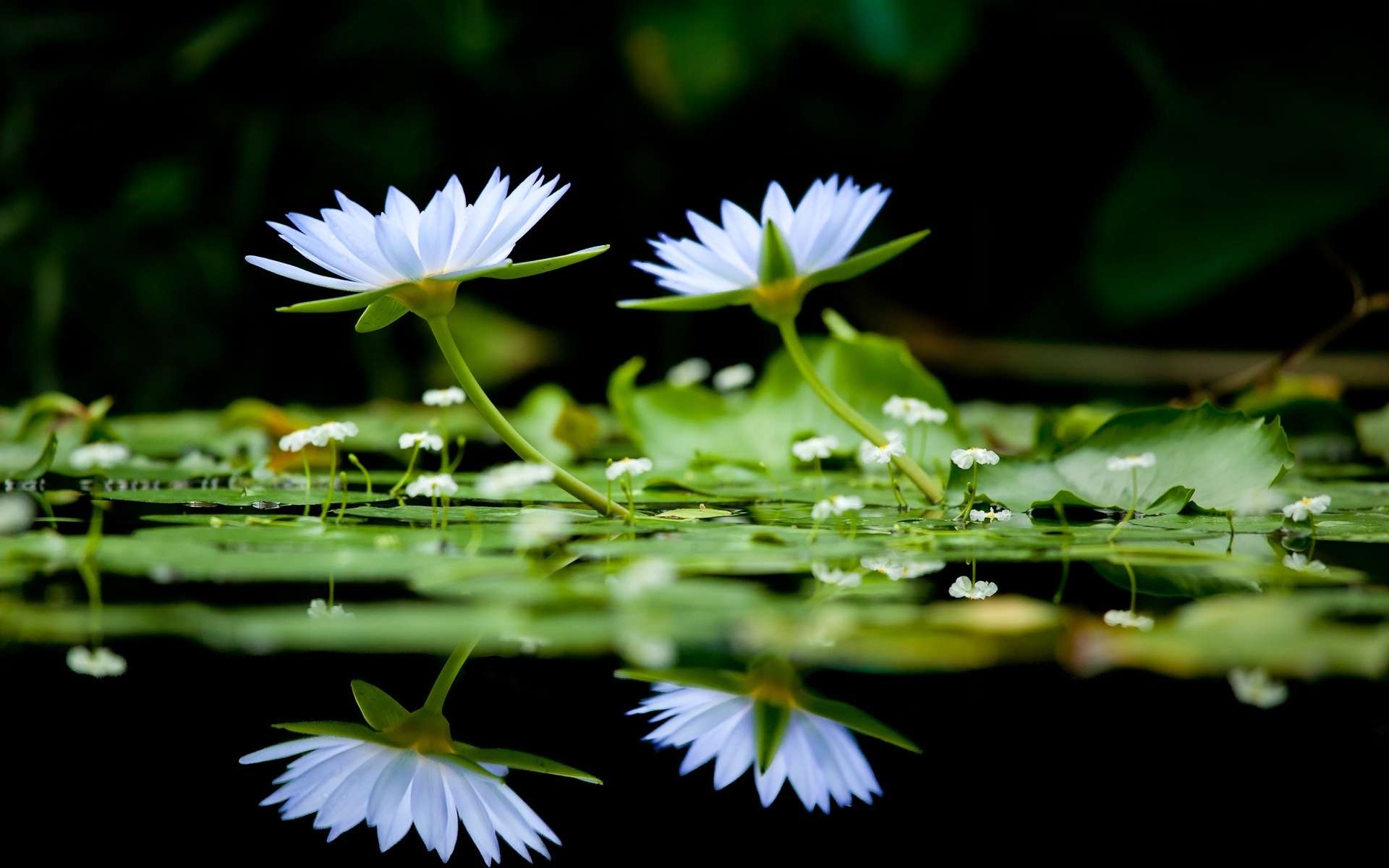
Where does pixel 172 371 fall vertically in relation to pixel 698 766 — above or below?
above

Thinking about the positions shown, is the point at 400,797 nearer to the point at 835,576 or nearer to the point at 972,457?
the point at 835,576

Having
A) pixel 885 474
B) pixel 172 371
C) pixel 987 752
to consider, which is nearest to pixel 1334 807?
pixel 987 752

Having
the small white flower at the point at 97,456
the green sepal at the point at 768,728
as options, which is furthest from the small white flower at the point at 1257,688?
the small white flower at the point at 97,456

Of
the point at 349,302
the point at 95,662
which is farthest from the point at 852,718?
the point at 349,302

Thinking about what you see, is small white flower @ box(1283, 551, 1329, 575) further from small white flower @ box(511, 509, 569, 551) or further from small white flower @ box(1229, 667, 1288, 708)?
small white flower @ box(511, 509, 569, 551)

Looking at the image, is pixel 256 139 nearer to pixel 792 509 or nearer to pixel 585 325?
pixel 585 325
